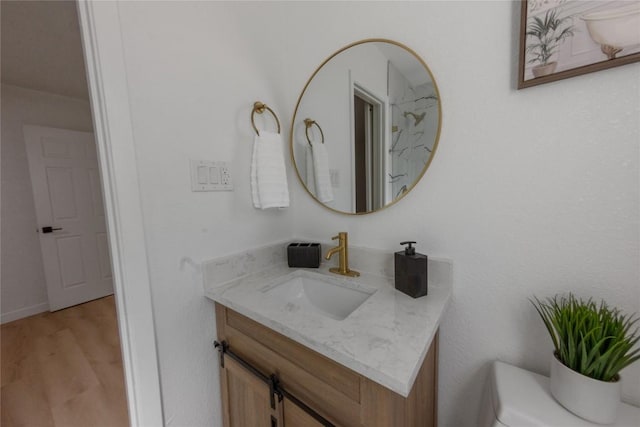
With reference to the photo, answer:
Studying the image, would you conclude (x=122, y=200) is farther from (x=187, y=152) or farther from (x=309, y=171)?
(x=309, y=171)

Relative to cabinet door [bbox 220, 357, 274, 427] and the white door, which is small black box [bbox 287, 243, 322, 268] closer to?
cabinet door [bbox 220, 357, 274, 427]

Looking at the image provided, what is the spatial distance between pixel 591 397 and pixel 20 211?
3.90 metres

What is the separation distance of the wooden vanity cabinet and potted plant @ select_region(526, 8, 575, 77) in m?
0.87

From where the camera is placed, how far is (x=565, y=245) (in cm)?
65

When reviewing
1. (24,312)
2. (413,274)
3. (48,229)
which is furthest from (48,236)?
(413,274)

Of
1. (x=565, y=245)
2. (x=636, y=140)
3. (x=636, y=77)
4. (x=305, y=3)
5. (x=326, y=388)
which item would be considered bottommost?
(x=326, y=388)

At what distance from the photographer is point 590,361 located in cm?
51

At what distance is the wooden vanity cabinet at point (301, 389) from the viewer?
0.53m

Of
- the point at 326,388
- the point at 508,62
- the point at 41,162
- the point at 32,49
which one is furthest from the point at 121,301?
the point at 41,162

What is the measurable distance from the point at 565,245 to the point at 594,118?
330mm

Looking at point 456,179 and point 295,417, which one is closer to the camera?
point 295,417

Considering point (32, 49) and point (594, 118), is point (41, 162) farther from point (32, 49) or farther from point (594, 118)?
point (594, 118)

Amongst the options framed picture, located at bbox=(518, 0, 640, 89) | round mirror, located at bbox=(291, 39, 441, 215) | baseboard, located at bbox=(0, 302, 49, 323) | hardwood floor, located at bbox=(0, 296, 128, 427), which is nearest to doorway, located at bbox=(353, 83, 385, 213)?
round mirror, located at bbox=(291, 39, 441, 215)

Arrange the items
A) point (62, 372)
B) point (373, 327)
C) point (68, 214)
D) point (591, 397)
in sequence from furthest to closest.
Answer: point (68, 214) < point (62, 372) < point (373, 327) < point (591, 397)
